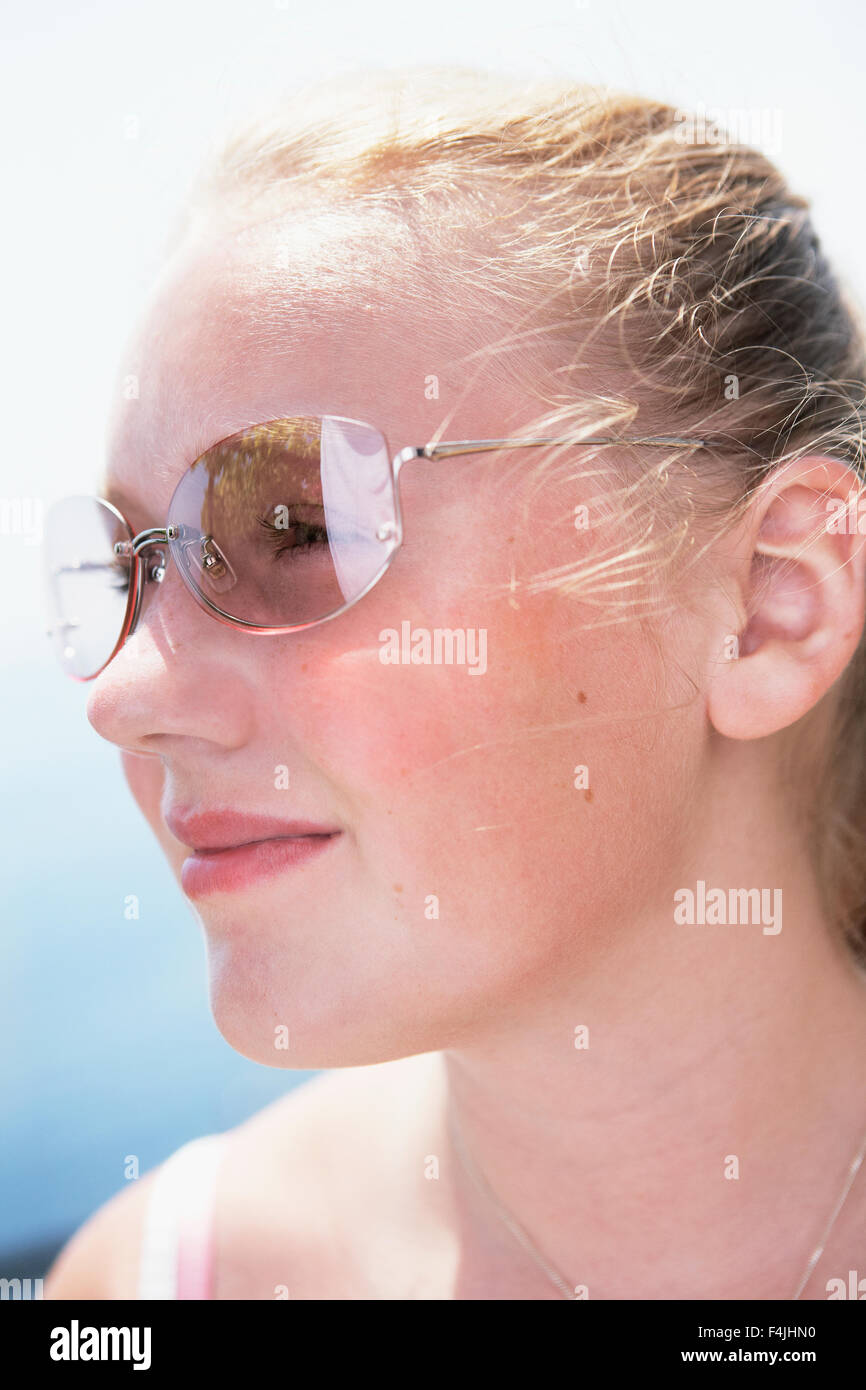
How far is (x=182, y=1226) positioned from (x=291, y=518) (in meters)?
0.89

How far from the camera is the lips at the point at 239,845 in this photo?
850 mm

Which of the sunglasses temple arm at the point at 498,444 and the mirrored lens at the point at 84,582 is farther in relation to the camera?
the mirrored lens at the point at 84,582

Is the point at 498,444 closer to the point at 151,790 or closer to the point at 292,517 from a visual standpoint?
the point at 292,517

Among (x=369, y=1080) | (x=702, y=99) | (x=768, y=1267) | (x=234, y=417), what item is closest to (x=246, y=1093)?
(x=369, y=1080)

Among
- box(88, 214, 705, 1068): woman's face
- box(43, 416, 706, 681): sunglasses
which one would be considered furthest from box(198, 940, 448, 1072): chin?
box(43, 416, 706, 681): sunglasses

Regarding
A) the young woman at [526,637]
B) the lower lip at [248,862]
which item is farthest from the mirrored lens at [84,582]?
the lower lip at [248,862]

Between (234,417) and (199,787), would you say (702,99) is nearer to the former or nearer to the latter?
(234,417)

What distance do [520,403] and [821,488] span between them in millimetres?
270

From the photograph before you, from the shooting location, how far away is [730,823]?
0.96 meters

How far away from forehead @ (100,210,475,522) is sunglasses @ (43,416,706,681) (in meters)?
0.02

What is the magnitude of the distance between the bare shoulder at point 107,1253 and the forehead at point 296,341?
0.90 m

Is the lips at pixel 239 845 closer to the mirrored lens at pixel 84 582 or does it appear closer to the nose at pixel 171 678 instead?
the nose at pixel 171 678

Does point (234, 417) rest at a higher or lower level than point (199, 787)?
higher

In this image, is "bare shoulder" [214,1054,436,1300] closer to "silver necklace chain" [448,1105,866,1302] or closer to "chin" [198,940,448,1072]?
"silver necklace chain" [448,1105,866,1302]
